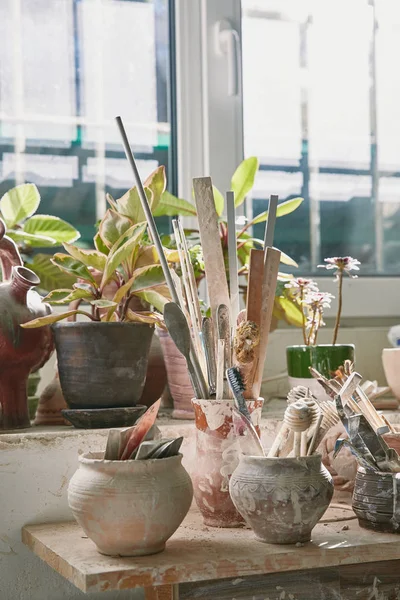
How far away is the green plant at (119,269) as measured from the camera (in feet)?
3.74

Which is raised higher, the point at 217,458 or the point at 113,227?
the point at 113,227

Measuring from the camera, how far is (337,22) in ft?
5.72

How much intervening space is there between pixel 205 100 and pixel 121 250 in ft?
1.90

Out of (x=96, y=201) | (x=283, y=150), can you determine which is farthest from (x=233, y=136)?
(x=96, y=201)

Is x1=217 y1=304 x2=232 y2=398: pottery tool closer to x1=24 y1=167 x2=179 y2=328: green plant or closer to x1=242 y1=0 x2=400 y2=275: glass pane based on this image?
x1=24 y1=167 x2=179 y2=328: green plant

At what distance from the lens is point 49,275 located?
1374 millimetres

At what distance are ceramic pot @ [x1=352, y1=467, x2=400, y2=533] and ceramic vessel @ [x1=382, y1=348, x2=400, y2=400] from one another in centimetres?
35

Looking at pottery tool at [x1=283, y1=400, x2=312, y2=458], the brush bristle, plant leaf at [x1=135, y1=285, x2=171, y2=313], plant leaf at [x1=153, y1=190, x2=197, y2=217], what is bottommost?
pottery tool at [x1=283, y1=400, x2=312, y2=458]

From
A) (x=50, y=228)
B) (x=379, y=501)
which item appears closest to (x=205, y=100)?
(x=50, y=228)

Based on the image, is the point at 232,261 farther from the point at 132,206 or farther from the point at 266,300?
the point at 132,206

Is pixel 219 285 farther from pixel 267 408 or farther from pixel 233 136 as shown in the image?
pixel 233 136

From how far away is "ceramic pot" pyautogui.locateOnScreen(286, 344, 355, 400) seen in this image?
1292 mm

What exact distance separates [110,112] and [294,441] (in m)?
0.86

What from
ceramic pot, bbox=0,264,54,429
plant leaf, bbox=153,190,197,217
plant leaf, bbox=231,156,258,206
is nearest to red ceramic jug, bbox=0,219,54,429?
ceramic pot, bbox=0,264,54,429
